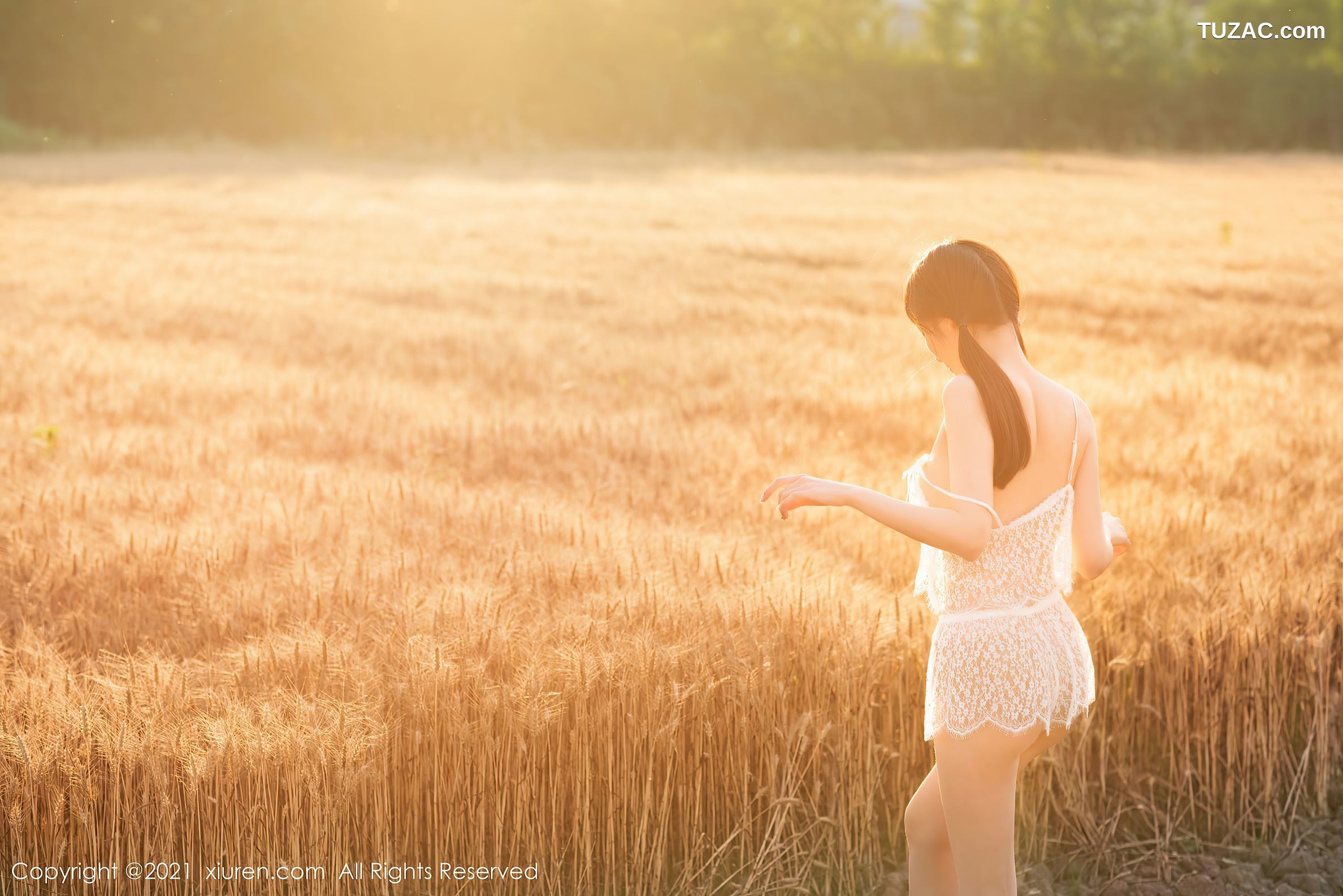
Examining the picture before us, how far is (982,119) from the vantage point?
48188mm

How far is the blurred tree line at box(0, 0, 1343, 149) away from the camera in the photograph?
137 ft

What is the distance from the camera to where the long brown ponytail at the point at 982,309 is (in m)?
2.00

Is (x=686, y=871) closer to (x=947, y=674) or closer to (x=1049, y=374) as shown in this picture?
(x=947, y=674)

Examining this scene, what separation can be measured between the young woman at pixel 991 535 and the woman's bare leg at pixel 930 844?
0.06 metres

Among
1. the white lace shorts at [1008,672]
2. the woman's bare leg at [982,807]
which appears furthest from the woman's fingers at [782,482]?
the woman's bare leg at [982,807]

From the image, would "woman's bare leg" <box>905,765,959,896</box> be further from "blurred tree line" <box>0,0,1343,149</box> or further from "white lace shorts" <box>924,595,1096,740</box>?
"blurred tree line" <box>0,0,1343,149</box>

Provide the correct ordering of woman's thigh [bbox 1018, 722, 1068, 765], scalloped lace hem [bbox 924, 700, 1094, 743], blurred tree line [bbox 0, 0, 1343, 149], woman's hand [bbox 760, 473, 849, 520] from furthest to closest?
blurred tree line [bbox 0, 0, 1343, 149] → woman's thigh [bbox 1018, 722, 1068, 765] → scalloped lace hem [bbox 924, 700, 1094, 743] → woman's hand [bbox 760, 473, 849, 520]

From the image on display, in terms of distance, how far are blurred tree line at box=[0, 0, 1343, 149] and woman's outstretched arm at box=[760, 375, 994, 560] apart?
135ft

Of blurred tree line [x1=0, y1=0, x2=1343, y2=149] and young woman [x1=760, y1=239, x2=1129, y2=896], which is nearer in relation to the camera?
young woman [x1=760, y1=239, x2=1129, y2=896]

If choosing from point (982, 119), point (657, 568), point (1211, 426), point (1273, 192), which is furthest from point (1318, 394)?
point (982, 119)

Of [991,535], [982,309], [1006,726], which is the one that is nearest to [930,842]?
[1006,726]

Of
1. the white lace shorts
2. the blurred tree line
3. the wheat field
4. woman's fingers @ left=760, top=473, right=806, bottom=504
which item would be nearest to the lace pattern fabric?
the white lace shorts

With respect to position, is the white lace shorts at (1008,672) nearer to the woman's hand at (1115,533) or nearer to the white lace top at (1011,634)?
the white lace top at (1011,634)

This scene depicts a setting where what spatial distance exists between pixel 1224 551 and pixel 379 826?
2.82 m
